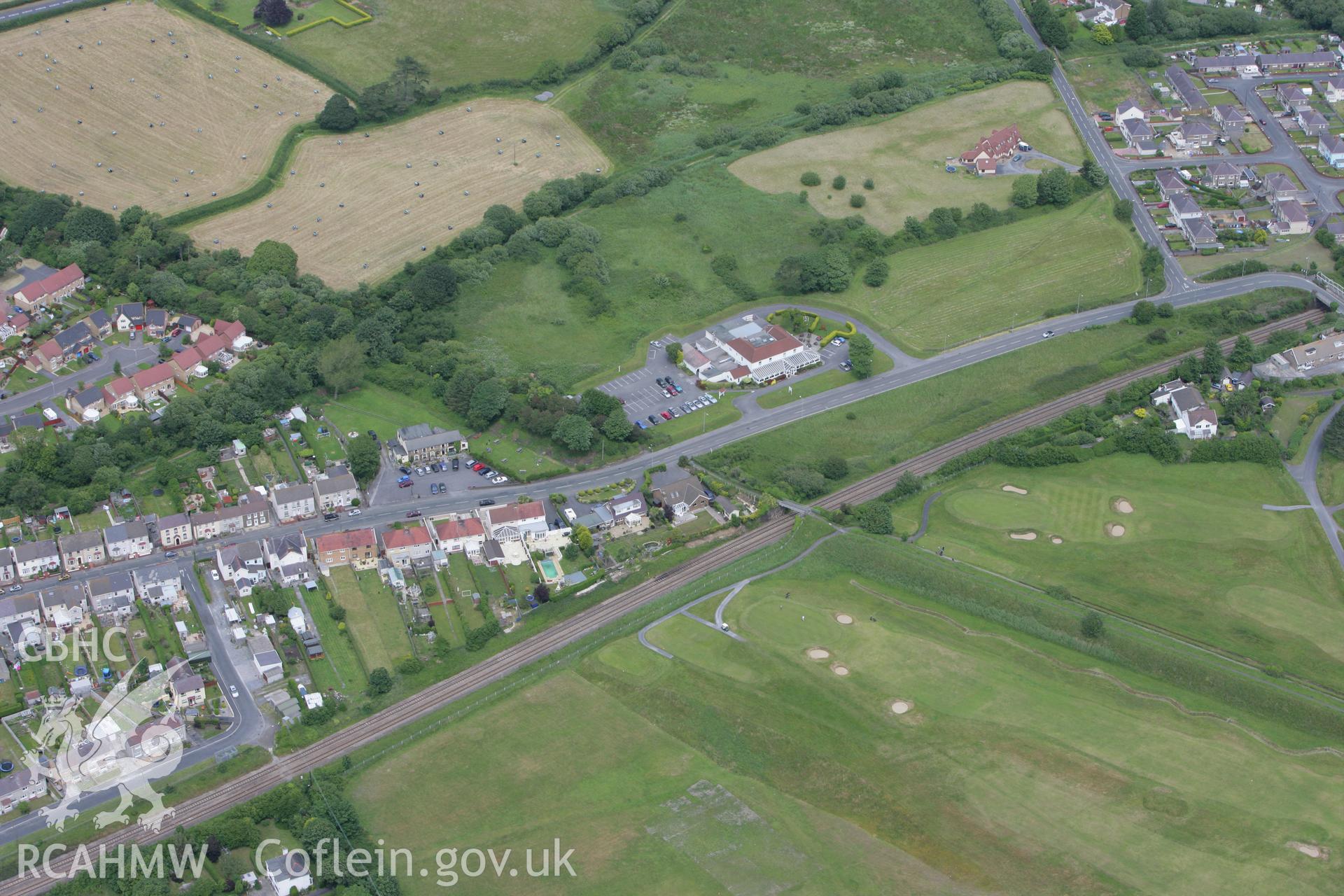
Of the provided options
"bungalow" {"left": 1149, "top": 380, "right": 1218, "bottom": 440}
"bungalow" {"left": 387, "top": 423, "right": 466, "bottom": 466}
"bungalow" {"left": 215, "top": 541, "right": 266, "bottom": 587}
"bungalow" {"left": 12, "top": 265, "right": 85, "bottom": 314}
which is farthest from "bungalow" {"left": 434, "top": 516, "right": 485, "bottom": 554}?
"bungalow" {"left": 1149, "top": 380, "right": 1218, "bottom": 440}

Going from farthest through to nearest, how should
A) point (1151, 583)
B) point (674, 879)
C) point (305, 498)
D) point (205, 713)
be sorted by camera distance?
point (305, 498)
point (1151, 583)
point (205, 713)
point (674, 879)

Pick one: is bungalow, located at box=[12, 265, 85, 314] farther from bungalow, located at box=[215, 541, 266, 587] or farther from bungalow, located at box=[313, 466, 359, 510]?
bungalow, located at box=[215, 541, 266, 587]

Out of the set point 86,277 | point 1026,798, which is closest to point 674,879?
point 1026,798

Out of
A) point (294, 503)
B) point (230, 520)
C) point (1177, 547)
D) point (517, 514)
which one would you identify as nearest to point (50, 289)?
point (230, 520)

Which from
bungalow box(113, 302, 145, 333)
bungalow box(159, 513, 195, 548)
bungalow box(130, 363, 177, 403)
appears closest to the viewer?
bungalow box(159, 513, 195, 548)

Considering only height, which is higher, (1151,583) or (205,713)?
(1151,583)

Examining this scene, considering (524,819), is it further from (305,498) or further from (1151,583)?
(1151,583)

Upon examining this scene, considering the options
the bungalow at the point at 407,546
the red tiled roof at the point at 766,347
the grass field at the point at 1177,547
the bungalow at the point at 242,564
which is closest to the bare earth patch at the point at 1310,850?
the grass field at the point at 1177,547
